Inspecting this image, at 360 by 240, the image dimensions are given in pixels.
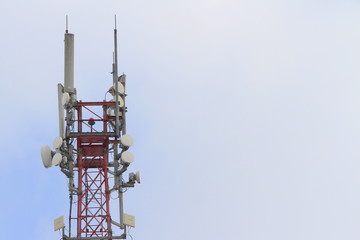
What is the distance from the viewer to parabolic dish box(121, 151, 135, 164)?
311ft

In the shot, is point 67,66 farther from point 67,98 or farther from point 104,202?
point 104,202

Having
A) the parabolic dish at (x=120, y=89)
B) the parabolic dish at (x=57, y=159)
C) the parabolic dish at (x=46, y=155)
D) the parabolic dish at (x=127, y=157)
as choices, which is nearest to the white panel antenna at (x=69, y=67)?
the parabolic dish at (x=120, y=89)

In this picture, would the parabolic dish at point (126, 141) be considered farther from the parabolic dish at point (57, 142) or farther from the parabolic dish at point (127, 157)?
the parabolic dish at point (57, 142)

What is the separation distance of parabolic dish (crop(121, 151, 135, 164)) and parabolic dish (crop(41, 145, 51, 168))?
13.9ft

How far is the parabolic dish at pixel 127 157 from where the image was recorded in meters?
94.9

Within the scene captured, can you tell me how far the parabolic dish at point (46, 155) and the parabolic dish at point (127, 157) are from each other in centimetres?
424

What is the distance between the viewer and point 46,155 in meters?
95.4

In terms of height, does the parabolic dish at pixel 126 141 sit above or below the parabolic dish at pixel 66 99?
below

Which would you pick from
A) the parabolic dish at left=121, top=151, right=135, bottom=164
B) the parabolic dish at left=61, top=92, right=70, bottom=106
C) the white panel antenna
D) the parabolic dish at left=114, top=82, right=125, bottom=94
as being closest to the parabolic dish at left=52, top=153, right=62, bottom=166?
the parabolic dish at left=61, top=92, right=70, bottom=106

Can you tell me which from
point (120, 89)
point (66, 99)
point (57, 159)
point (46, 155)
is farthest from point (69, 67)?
point (57, 159)

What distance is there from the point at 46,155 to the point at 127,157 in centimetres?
467

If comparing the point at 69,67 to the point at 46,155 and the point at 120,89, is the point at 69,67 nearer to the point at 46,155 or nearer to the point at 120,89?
the point at 120,89

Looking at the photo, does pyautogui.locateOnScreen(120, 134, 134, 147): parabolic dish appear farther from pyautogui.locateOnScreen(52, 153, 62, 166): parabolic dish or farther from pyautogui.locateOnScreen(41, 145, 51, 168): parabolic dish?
pyautogui.locateOnScreen(41, 145, 51, 168): parabolic dish

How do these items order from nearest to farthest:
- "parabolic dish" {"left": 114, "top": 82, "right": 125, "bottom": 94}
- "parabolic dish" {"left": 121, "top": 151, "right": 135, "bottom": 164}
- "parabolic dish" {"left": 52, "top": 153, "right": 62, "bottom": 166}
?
"parabolic dish" {"left": 52, "top": 153, "right": 62, "bottom": 166}, "parabolic dish" {"left": 121, "top": 151, "right": 135, "bottom": 164}, "parabolic dish" {"left": 114, "top": 82, "right": 125, "bottom": 94}
